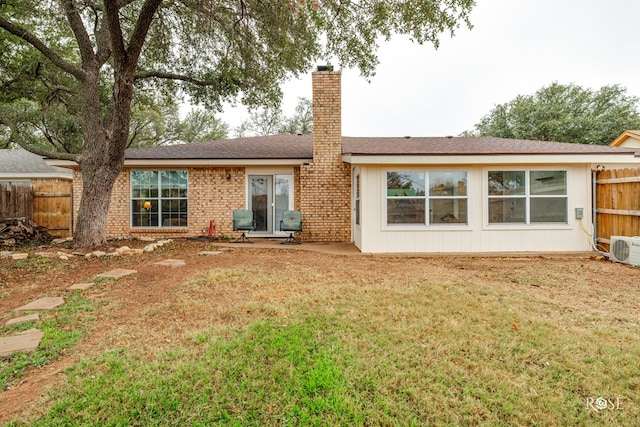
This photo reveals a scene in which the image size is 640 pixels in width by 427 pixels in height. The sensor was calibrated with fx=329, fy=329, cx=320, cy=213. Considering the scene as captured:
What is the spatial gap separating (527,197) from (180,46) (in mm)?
10922

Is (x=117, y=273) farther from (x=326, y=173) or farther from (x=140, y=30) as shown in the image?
(x=326, y=173)

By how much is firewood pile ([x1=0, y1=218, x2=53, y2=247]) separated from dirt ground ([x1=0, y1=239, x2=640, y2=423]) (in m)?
2.73

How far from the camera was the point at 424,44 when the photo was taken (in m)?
7.48

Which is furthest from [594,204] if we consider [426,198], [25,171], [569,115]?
[569,115]

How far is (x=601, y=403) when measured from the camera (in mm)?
2311

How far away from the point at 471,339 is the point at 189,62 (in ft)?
36.8

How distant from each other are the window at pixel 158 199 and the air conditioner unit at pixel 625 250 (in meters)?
11.1

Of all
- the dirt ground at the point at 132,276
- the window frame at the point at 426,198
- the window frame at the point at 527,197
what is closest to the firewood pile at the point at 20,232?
the dirt ground at the point at 132,276

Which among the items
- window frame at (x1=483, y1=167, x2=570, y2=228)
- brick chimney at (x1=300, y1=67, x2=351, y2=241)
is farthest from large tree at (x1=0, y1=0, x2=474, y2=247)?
window frame at (x1=483, y1=167, x2=570, y2=228)

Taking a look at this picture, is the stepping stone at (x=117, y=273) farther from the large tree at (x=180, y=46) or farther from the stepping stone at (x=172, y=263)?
the large tree at (x=180, y=46)

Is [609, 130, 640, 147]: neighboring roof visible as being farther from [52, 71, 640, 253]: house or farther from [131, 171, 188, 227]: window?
[131, 171, 188, 227]: window

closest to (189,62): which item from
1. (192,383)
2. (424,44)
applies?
(424,44)

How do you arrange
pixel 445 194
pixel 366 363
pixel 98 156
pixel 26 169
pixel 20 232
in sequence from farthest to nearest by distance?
pixel 26 169 → pixel 20 232 → pixel 445 194 → pixel 98 156 → pixel 366 363

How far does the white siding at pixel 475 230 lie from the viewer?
7980 millimetres
